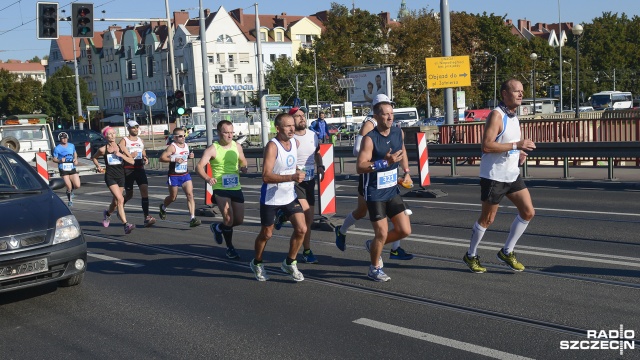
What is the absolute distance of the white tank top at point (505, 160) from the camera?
7.68m

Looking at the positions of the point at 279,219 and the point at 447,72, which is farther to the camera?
the point at 447,72

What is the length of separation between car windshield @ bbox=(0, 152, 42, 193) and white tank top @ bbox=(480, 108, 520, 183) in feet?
15.4

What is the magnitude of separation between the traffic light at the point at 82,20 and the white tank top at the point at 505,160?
2032 centimetres

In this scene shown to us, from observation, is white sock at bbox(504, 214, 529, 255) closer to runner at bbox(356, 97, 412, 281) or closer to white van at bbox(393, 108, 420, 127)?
runner at bbox(356, 97, 412, 281)

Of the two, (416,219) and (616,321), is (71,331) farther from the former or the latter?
(416,219)

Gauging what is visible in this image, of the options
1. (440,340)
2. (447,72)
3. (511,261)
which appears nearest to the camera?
(440,340)

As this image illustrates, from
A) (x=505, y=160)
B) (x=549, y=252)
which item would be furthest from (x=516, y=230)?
(x=549, y=252)

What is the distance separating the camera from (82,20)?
83.5 ft

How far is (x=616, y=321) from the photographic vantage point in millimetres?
6059

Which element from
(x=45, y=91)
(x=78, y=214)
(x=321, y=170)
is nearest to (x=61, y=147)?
(x=78, y=214)

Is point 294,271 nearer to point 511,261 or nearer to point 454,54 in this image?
point 511,261

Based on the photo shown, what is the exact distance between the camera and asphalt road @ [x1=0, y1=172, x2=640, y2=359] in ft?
19.2

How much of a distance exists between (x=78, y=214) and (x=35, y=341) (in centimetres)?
1012

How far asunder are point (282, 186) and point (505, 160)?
2.20 metres
